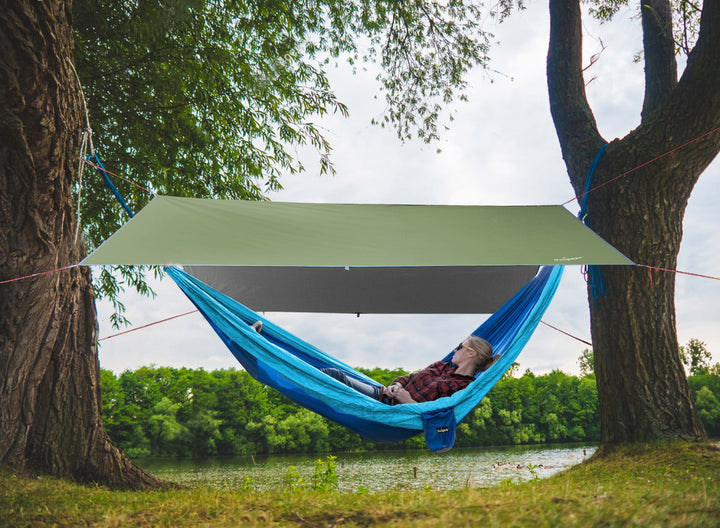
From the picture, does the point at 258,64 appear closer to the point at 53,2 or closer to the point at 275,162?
the point at 275,162

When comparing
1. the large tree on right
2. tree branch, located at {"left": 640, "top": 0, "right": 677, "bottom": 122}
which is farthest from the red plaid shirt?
tree branch, located at {"left": 640, "top": 0, "right": 677, "bottom": 122}

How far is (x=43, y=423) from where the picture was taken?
2.60 meters

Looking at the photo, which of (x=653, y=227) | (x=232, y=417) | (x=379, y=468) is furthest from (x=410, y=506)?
(x=232, y=417)

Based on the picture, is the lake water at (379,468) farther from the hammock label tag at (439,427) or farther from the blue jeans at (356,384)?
the hammock label tag at (439,427)

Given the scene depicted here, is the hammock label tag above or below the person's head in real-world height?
below

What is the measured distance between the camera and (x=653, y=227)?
2.88 m

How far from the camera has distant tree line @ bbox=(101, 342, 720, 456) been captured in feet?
58.9

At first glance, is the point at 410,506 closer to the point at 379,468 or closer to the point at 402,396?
the point at 402,396

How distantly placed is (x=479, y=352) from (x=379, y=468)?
14.3 m

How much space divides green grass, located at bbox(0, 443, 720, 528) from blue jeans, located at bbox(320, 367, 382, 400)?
0.71m

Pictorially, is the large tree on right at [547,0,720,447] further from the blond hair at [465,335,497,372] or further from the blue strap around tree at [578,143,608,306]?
the blond hair at [465,335,497,372]

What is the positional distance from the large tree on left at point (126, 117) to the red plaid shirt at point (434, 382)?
150cm

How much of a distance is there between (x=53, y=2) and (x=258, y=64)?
2.45 meters

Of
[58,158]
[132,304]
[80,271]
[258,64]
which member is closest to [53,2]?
[58,158]
